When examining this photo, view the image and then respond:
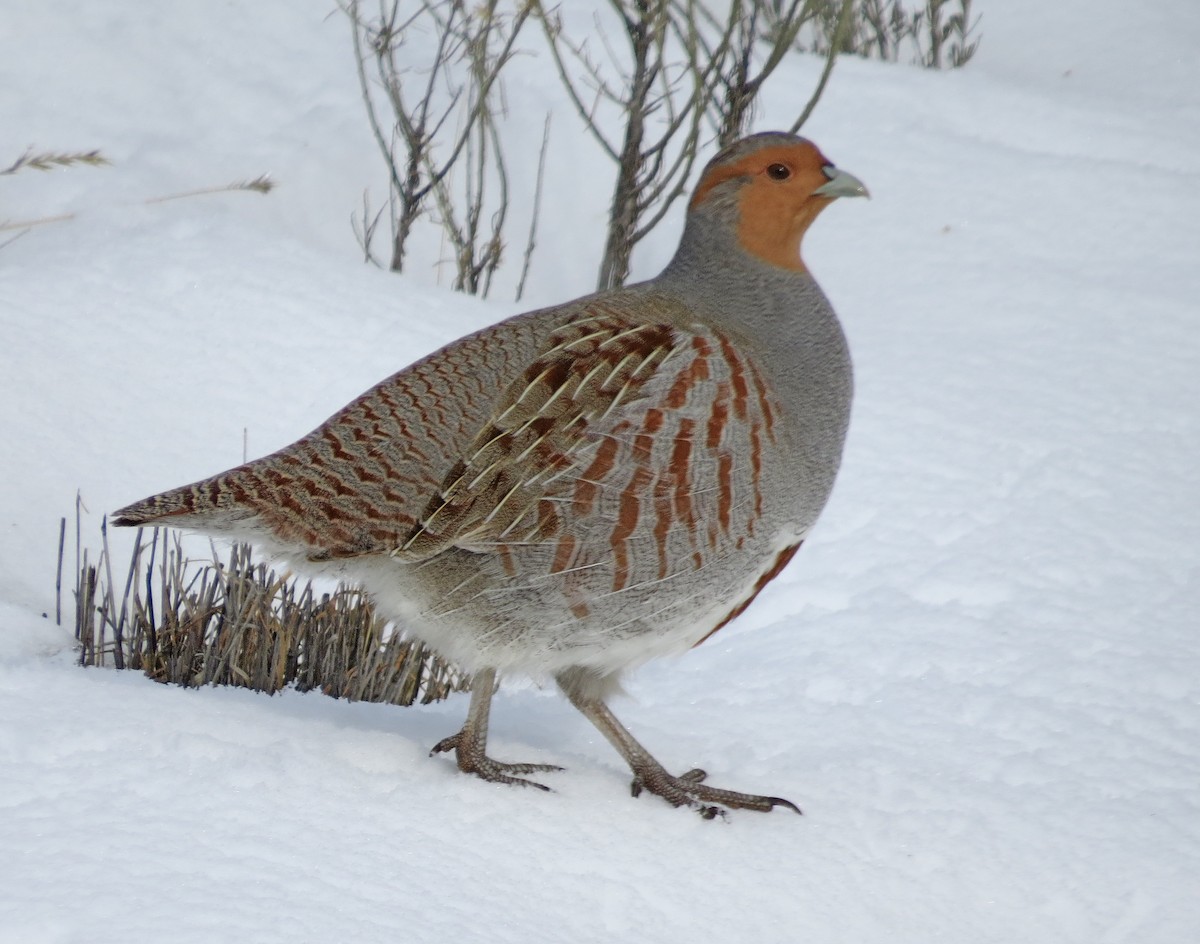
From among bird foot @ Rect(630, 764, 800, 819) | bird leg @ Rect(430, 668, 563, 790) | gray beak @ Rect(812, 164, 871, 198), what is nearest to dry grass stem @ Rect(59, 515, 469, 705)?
bird leg @ Rect(430, 668, 563, 790)

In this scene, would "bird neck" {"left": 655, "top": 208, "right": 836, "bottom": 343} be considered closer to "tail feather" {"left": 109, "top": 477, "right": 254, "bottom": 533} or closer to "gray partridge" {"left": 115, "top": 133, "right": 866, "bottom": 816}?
"gray partridge" {"left": 115, "top": 133, "right": 866, "bottom": 816}

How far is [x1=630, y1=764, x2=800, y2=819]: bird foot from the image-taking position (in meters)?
2.57

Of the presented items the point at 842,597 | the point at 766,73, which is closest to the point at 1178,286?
the point at 766,73

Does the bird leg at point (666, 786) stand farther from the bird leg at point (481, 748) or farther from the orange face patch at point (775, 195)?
the orange face patch at point (775, 195)

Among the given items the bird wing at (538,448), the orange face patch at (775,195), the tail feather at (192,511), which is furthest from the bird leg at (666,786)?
the orange face patch at (775,195)

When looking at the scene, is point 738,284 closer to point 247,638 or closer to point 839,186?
point 839,186

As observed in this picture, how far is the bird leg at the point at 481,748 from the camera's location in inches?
98.7

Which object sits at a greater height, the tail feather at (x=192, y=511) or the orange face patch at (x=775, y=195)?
the orange face patch at (x=775, y=195)

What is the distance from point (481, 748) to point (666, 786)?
0.34 meters

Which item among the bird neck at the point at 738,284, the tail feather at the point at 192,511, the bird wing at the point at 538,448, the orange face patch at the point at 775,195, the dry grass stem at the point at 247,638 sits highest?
the orange face patch at the point at 775,195

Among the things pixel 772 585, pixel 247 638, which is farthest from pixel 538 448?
pixel 772 585

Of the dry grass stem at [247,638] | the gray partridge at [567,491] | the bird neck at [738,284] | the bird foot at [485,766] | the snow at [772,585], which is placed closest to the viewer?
the snow at [772,585]

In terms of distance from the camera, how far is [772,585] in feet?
12.2

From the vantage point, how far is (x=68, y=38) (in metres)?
5.78
